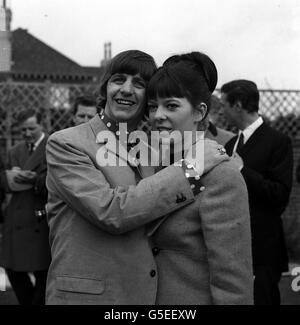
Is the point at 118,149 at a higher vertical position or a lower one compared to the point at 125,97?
lower

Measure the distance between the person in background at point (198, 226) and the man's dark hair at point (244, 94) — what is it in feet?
5.35

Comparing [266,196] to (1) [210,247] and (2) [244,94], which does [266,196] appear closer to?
(2) [244,94]

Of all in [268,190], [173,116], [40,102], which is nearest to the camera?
[173,116]

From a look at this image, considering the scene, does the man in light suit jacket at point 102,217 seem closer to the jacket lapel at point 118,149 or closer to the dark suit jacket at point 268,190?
the jacket lapel at point 118,149

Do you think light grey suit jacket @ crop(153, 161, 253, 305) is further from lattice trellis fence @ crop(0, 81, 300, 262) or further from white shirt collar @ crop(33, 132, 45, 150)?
lattice trellis fence @ crop(0, 81, 300, 262)

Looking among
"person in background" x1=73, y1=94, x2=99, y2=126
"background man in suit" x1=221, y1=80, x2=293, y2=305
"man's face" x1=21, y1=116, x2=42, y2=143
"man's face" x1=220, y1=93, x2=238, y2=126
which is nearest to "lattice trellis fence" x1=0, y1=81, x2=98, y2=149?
"man's face" x1=21, y1=116, x2=42, y2=143

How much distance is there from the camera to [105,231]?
206 cm

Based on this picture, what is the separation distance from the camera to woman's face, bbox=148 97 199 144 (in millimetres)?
2121

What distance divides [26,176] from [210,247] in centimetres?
247

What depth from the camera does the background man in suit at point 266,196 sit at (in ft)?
11.6

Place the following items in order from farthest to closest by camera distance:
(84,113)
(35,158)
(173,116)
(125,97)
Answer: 1. (35,158)
2. (84,113)
3. (125,97)
4. (173,116)

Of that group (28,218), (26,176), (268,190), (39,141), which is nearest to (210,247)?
(268,190)

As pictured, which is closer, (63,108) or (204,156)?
(204,156)
